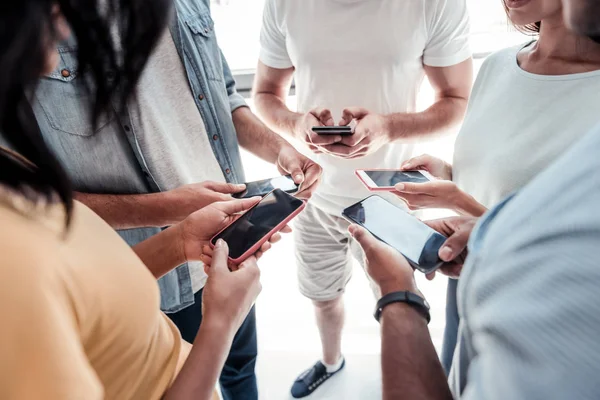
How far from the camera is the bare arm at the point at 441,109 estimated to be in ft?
3.69

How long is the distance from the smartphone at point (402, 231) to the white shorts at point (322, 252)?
1.16 feet

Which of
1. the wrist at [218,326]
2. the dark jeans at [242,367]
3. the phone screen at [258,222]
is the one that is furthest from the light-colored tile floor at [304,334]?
the wrist at [218,326]

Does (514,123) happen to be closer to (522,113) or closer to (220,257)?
(522,113)

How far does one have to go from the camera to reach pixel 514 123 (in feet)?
2.60

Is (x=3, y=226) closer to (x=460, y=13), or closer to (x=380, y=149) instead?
(x=380, y=149)

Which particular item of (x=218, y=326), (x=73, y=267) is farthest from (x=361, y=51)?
(x=73, y=267)

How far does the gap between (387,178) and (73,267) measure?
81cm

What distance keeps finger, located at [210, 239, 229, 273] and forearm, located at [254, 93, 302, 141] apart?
56 centimetres

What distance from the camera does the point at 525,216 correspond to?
270 mm

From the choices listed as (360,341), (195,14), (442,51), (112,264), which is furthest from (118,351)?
(360,341)

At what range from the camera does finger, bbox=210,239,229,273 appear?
71cm

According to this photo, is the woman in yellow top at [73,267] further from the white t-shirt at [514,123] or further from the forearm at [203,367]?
the white t-shirt at [514,123]

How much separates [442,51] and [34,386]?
45.1 inches

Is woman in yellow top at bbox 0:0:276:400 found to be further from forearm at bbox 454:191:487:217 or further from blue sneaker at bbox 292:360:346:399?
blue sneaker at bbox 292:360:346:399
